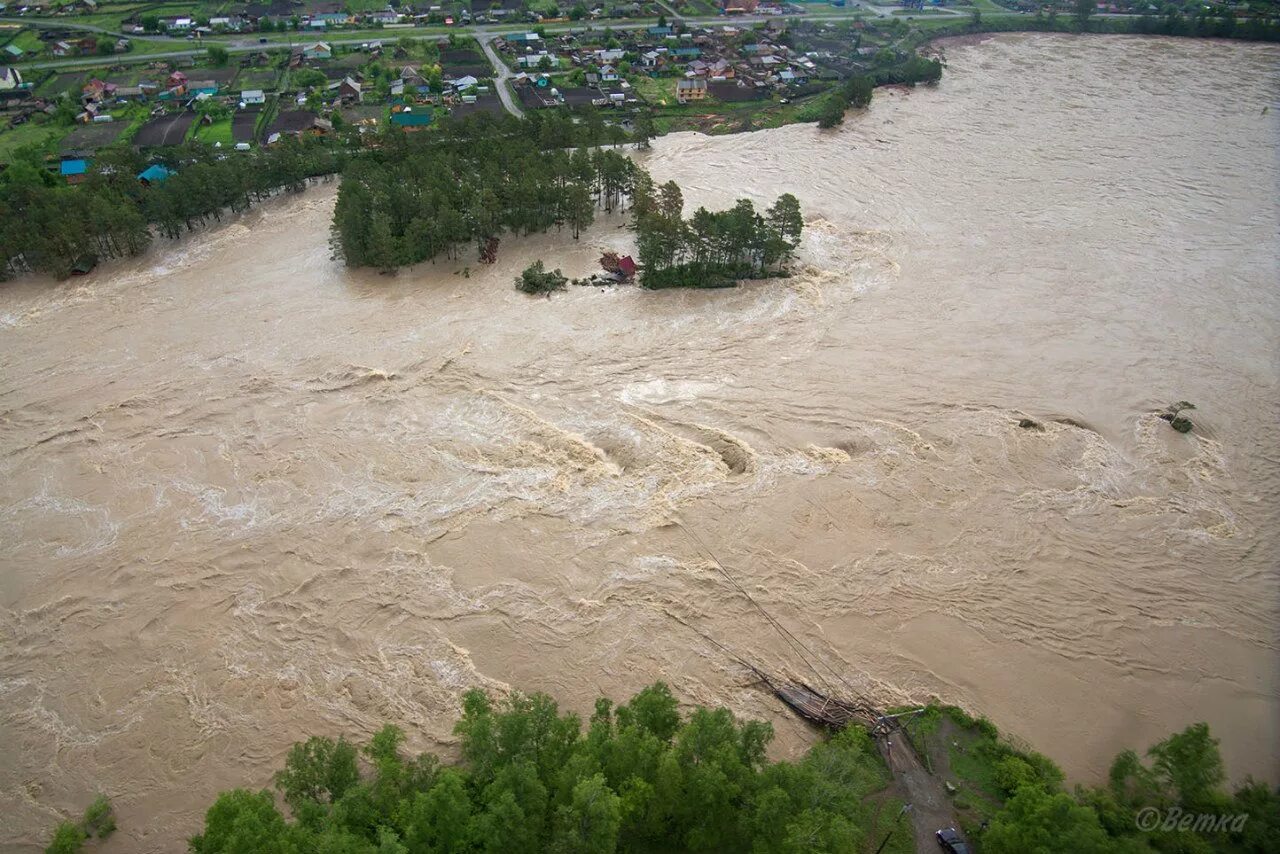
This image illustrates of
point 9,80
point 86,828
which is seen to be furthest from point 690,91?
point 86,828

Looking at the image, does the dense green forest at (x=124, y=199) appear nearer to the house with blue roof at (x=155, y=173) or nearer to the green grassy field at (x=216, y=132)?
the house with blue roof at (x=155, y=173)

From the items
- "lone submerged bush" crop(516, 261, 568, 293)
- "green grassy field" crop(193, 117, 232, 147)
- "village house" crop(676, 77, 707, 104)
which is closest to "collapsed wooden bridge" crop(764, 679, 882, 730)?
"lone submerged bush" crop(516, 261, 568, 293)

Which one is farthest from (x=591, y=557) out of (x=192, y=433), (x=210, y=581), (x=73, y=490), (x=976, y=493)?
(x=73, y=490)

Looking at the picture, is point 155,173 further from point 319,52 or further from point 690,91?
point 690,91

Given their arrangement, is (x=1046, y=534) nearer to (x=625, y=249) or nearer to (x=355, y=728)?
(x=355, y=728)

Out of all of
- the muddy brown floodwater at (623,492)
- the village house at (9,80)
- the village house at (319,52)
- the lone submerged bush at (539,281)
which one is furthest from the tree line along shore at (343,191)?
the village house at (319,52)
